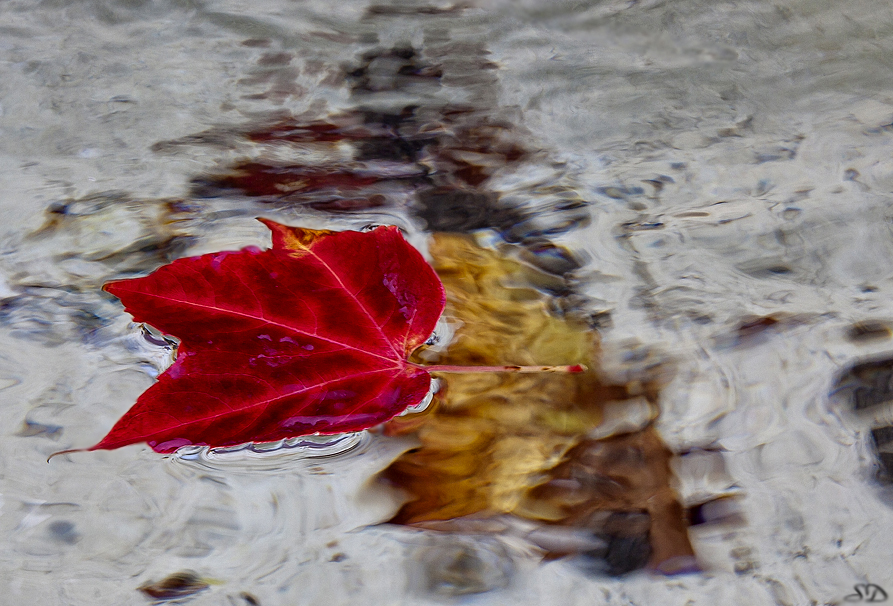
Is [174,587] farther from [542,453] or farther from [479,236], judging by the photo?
[479,236]

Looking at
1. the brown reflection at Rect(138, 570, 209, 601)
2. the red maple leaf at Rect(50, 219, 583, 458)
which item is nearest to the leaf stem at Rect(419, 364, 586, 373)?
the red maple leaf at Rect(50, 219, 583, 458)

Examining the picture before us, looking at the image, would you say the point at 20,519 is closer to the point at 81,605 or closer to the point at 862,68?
the point at 81,605

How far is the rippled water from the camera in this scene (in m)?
0.56

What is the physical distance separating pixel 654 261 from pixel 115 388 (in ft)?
1.89

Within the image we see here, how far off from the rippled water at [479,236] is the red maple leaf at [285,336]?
0.05 m

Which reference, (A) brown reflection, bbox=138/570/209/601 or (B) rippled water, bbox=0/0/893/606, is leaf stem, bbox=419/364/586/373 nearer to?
(B) rippled water, bbox=0/0/893/606

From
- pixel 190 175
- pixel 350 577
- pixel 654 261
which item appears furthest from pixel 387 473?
pixel 190 175

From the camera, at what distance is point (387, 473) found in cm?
60

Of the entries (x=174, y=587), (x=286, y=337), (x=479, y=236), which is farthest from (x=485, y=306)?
(x=174, y=587)

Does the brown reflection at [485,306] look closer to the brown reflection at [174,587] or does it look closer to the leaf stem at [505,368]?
the leaf stem at [505,368]

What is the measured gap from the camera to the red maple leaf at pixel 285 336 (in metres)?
0.54
